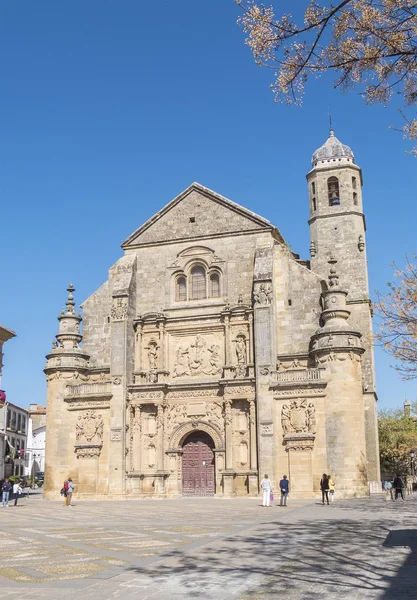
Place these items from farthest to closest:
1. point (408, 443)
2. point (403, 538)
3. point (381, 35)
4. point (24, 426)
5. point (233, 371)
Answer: point (24, 426), point (408, 443), point (233, 371), point (403, 538), point (381, 35)

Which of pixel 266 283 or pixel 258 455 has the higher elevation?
pixel 266 283

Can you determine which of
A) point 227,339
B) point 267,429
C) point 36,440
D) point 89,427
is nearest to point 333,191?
point 227,339

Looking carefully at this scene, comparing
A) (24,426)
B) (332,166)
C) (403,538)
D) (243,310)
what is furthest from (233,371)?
(24,426)

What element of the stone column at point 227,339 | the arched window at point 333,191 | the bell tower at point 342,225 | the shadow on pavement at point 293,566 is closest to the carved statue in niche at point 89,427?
the stone column at point 227,339

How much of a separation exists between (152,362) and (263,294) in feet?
22.6

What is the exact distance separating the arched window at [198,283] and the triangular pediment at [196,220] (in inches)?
68.9

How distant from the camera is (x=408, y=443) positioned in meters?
62.3

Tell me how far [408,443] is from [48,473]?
37917mm

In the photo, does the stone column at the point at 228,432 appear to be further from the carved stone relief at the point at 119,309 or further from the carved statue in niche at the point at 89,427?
the carved stone relief at the point at 119,309

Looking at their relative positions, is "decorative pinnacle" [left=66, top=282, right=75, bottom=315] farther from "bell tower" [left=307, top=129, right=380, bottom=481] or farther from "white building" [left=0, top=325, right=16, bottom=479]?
"bell tower" [left=307, top=129, right=380, bottom=481]

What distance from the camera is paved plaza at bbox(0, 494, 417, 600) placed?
9.22m

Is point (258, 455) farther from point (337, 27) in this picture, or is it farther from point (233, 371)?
point (337, 27)

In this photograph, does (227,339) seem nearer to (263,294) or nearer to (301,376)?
(263,294)

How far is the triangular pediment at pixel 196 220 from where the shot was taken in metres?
36.1
